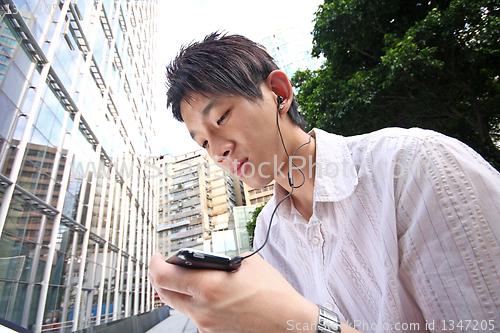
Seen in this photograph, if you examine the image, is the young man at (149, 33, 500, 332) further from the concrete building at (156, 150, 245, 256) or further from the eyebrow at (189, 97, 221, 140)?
the concrete building at (156, 150, 245, 256)

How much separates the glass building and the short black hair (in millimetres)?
6365

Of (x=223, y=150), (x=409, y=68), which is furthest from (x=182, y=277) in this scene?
(x=409, y=68)

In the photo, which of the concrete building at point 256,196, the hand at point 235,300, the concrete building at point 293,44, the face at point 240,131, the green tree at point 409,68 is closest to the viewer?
the hand at point 235,300

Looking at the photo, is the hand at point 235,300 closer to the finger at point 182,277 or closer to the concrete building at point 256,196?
the finger at point 182,277

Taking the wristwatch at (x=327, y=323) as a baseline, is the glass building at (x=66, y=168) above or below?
above

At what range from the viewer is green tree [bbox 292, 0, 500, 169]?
480cm

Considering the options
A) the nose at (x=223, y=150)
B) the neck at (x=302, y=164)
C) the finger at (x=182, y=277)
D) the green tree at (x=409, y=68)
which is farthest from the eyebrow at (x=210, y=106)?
the green tree at (x=409, y=68)

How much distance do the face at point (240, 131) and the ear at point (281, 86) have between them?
0.12m

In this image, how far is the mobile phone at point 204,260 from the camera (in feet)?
1.93

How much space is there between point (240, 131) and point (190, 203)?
105 ft

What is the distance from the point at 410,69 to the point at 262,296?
5.63 meters

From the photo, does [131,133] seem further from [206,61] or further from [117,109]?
[206,61]

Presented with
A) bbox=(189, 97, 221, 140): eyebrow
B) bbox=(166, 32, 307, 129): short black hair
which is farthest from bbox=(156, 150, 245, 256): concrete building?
bbox=(189, 97, 221, 140): eyebrow

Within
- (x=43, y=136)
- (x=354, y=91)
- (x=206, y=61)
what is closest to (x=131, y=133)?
(x=43, y=136)
